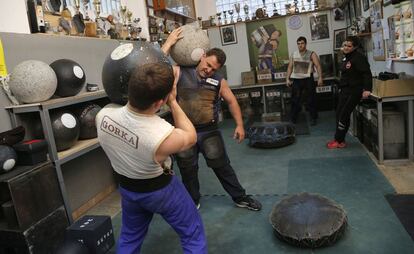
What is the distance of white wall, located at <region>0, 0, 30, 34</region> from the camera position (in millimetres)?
2801

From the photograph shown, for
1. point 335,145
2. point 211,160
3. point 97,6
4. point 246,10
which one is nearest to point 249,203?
point 211,160

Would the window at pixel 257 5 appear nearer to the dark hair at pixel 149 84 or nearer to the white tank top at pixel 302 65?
the white tank top at pixel 302 65

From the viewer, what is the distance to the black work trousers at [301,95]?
6281 millimetres

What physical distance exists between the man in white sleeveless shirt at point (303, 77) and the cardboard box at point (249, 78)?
43.7 inches

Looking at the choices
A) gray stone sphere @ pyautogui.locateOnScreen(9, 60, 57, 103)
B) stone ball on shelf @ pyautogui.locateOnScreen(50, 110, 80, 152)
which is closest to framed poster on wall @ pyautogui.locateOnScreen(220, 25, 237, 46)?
stone ball on shelf @ pyautogui.locateOnScreen(50, 110, 80, 152)

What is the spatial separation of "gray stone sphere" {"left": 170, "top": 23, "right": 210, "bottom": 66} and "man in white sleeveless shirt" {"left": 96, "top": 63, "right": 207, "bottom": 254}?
0.82 m

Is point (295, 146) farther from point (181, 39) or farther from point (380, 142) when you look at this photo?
point (181, 39)

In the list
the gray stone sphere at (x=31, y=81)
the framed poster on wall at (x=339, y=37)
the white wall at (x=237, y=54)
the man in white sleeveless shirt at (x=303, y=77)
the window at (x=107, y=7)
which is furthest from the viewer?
the white wall at (x=237, y=54)

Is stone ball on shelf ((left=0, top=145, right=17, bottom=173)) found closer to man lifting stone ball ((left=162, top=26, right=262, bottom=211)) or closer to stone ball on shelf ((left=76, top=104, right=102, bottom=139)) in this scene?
stone ball on shelf ((left=76, top=104, right=102, bottom=139))

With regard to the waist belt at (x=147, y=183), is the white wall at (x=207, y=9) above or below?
above

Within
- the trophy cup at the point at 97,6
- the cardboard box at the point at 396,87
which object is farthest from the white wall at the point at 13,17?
the cardboard box at the point at 396,87

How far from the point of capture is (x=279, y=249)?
2.46m

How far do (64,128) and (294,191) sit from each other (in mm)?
2162

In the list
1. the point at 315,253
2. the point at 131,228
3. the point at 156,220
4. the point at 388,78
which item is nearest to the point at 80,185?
the point at 156,220
